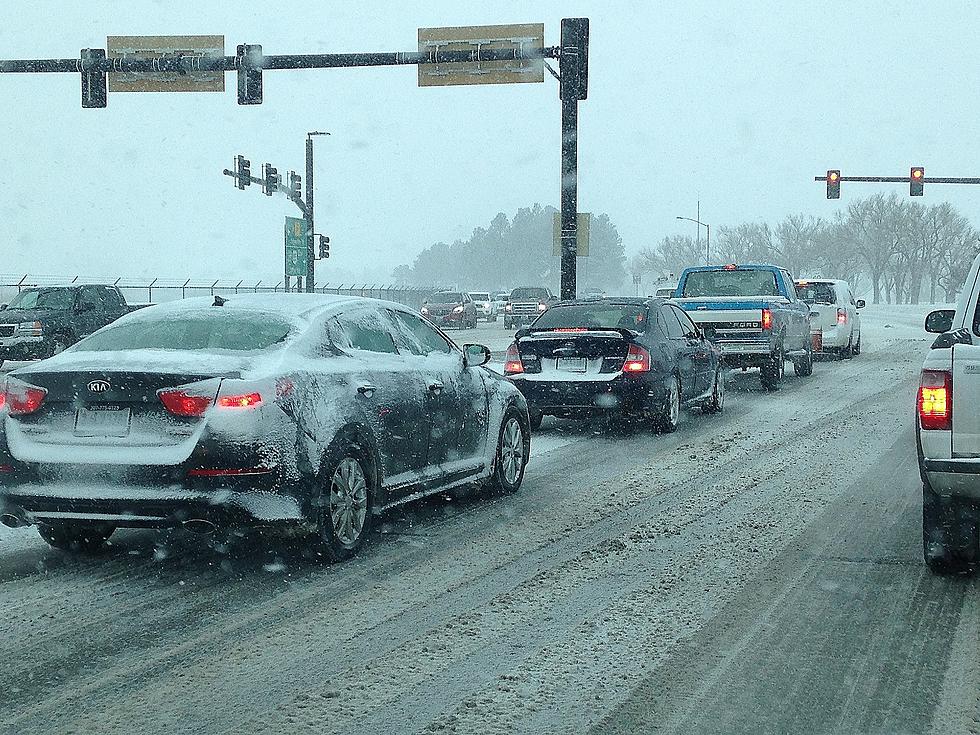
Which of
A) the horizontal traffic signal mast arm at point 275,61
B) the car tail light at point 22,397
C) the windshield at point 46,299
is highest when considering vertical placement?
the horizontal traffic signal mast arm at point 275,61

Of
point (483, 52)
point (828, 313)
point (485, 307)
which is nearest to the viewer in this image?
point (483, 52)

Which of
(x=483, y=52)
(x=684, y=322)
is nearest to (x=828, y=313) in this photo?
(x=483, y=52)

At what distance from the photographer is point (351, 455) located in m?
7.04

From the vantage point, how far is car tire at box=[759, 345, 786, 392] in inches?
747

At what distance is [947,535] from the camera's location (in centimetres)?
645

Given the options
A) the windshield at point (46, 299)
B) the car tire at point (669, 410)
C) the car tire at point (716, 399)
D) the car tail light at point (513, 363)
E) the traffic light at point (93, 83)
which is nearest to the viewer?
the car tail light at point (513, 363)

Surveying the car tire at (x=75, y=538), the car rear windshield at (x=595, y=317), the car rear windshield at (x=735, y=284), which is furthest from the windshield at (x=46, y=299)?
the car tire at (x=75, y=538)

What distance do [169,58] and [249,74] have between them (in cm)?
162

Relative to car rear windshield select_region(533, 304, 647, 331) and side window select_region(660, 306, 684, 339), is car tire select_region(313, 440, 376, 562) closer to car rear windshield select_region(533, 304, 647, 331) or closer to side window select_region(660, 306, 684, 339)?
car rear windshield select_region(533, 304, 647, 331)

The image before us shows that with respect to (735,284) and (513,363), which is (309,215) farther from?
(513,363)

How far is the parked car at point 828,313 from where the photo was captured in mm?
26344

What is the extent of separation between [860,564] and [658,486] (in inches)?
119

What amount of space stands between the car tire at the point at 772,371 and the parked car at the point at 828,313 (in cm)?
688

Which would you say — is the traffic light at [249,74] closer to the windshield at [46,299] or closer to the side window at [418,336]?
the windshield at [46,299]
